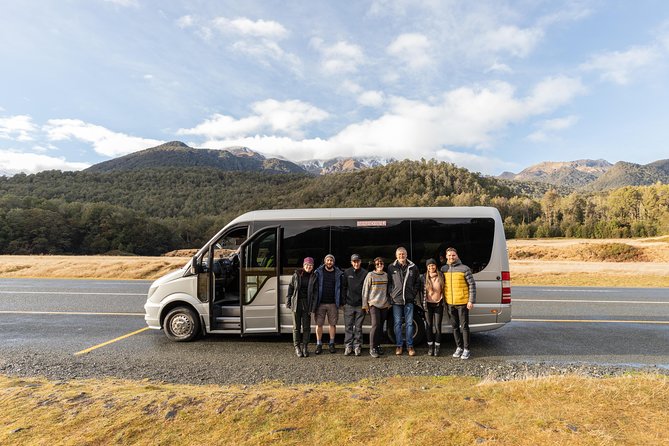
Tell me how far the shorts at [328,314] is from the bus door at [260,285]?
2.83 ft

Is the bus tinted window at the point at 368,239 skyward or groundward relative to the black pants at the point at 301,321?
skyward

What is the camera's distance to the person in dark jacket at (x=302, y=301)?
6672mm

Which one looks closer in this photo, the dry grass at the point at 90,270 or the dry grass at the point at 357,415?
the dry grass at the point at 357,415

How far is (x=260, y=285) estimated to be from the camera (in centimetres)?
727

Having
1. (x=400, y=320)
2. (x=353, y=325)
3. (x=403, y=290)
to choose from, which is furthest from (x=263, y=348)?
(x=403, y=290)

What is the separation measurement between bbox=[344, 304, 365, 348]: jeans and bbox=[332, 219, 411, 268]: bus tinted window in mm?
921

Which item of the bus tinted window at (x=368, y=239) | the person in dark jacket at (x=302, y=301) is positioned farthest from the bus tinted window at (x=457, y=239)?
the person in dark jacket at (x=302, y=301)

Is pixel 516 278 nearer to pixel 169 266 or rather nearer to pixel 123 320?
pixel 123 320

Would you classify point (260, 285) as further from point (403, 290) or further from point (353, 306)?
point (403, 290)

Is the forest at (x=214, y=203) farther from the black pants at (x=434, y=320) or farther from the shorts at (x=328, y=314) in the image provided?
the black pants at (x=434, y=320)

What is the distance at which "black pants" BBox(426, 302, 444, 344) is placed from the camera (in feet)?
22.1

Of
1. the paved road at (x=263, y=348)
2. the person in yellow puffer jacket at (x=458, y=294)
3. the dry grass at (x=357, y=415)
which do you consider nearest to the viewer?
the dry grass at (x=357, y=415)

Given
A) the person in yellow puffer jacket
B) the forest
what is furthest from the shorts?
the forest

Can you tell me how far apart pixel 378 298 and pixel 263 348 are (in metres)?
2.53
